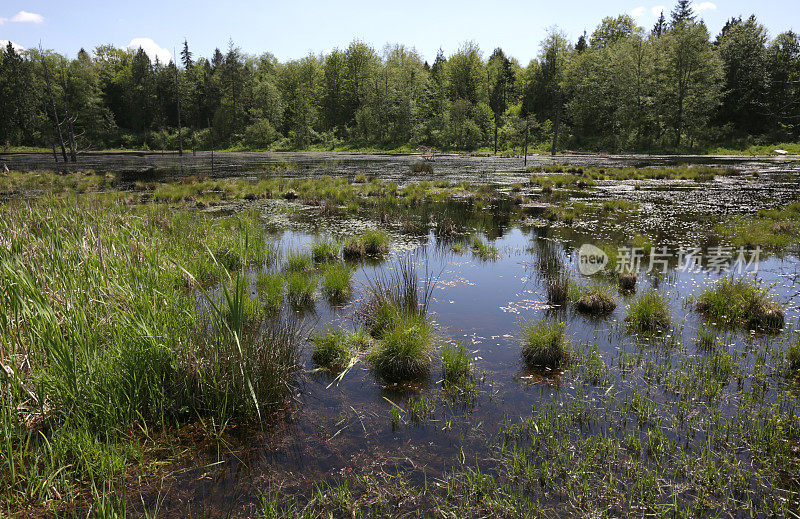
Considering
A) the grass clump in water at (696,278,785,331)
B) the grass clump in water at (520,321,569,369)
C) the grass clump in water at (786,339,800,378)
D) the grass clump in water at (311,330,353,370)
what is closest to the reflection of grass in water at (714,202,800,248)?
the grass clump in water at (696,278,785,331)

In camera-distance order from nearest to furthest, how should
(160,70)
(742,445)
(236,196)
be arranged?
1. (742,445)
2. (236,196)
3. (160,70)

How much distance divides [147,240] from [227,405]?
5.16 m

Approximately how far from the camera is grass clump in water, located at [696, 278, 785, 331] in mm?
6746

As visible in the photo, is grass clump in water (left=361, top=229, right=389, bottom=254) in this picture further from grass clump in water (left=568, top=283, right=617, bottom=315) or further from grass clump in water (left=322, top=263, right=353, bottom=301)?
grass clump in water (left=568, top=283, right=617, bottom=315)

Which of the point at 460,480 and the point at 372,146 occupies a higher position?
the point at 372,146

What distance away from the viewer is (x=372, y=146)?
229ft

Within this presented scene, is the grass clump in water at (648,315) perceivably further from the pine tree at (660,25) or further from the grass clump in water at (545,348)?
the pine tree at (660,25)

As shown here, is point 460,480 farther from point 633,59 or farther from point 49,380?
point 633,59

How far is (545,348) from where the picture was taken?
5.82m

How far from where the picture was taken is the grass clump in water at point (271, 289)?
24.5ft

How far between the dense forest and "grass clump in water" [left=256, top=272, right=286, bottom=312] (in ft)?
154

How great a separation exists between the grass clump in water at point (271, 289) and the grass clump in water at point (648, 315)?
5863 mm

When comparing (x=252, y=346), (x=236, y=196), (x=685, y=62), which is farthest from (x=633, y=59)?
(x=252, y=346)

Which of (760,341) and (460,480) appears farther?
(760,341)
